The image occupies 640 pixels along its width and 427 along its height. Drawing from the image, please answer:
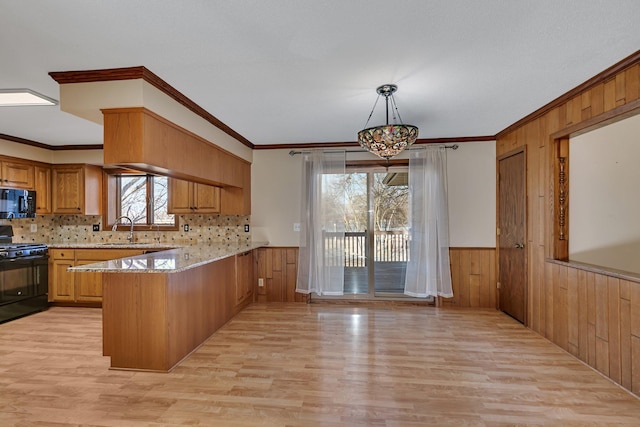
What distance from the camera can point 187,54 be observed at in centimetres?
214

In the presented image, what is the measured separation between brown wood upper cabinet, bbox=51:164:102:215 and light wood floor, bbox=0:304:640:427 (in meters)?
1.81

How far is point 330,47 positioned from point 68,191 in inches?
190

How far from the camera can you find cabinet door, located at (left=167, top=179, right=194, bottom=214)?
461 cm

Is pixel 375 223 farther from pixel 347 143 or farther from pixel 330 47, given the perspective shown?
pixel 330 47

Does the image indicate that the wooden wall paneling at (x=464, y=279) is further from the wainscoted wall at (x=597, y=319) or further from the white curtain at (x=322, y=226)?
the white curtain at (x=322, y=226)

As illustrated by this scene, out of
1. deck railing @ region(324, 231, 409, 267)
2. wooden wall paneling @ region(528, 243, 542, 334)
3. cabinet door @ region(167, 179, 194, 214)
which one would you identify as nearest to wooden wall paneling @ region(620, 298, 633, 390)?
wooden wall paneling @ region(528, 243, 542, 334)

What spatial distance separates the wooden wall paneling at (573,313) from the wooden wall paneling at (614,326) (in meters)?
0.36

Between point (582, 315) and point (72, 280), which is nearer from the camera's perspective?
point (582, 315)

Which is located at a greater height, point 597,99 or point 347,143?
point 347,143

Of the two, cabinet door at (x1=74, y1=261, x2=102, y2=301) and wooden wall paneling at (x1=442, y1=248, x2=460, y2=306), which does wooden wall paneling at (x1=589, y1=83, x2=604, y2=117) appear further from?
cabinet door at (x1=74, y1=261, x2=102, y2=301)

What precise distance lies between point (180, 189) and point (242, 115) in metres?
1.80

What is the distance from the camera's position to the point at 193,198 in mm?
4605

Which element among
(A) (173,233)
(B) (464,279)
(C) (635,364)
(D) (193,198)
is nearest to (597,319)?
(C) (635,364)

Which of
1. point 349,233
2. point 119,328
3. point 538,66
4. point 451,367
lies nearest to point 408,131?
point 538,66
